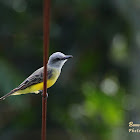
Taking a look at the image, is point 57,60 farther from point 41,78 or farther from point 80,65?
point 80,65

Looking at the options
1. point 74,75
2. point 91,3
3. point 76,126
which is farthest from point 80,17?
point 76,126

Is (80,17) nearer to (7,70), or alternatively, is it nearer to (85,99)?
(85,99)

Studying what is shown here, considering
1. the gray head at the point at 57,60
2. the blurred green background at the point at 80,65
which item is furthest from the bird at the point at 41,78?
the blurred green background at the point at 80,65

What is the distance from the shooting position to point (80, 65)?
298 inches

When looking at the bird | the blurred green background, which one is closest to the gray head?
the bird

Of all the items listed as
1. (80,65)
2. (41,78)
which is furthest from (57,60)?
(80,65)

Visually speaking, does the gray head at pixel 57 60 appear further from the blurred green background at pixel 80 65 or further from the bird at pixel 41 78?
the blurred green background at pixel 80 65

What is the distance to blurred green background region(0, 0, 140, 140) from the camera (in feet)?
22.6

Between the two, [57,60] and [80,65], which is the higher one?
[80,65]

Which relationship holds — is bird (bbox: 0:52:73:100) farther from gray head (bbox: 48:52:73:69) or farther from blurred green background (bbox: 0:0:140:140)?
blurred green background (bbox: 0:0:140:140)

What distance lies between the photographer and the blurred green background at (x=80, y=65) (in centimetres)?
688

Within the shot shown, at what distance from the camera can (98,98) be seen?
22.5 feet

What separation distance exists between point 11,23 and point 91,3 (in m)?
1.65

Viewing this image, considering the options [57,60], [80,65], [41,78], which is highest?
[80,65]
